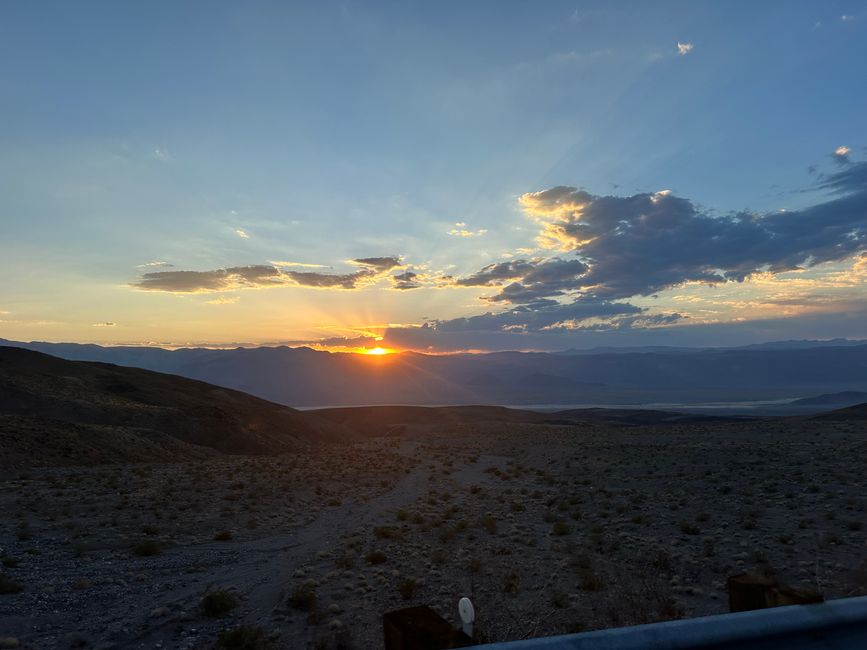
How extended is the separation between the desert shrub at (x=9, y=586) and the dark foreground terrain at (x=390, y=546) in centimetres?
3

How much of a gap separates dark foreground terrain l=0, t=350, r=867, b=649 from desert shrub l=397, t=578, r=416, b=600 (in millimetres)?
33

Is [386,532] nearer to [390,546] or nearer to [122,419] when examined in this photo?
[390,546]

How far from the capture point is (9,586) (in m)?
9.88

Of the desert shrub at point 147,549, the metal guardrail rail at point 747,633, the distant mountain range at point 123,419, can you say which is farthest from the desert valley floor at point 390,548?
the distant mountain range at point 123,419

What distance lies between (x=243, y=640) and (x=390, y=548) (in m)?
6.00

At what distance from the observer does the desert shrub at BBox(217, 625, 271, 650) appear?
26.1ft

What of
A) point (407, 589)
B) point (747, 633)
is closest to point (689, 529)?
point (407, 589)

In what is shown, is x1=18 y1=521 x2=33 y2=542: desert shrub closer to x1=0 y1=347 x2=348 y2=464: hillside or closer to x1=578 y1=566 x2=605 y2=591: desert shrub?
x1=578 y1=566 x2=605 y2=591: desert shrub

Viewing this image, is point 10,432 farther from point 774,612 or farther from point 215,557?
point 774,612

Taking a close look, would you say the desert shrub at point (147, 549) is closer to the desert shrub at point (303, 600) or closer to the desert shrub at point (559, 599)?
the desert shrub at point (303, 600)

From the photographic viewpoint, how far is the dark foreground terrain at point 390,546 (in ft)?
29.6

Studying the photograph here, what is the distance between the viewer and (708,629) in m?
3.01

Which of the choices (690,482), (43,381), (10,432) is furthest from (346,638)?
(43,381)

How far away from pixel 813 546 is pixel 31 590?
646 inches
